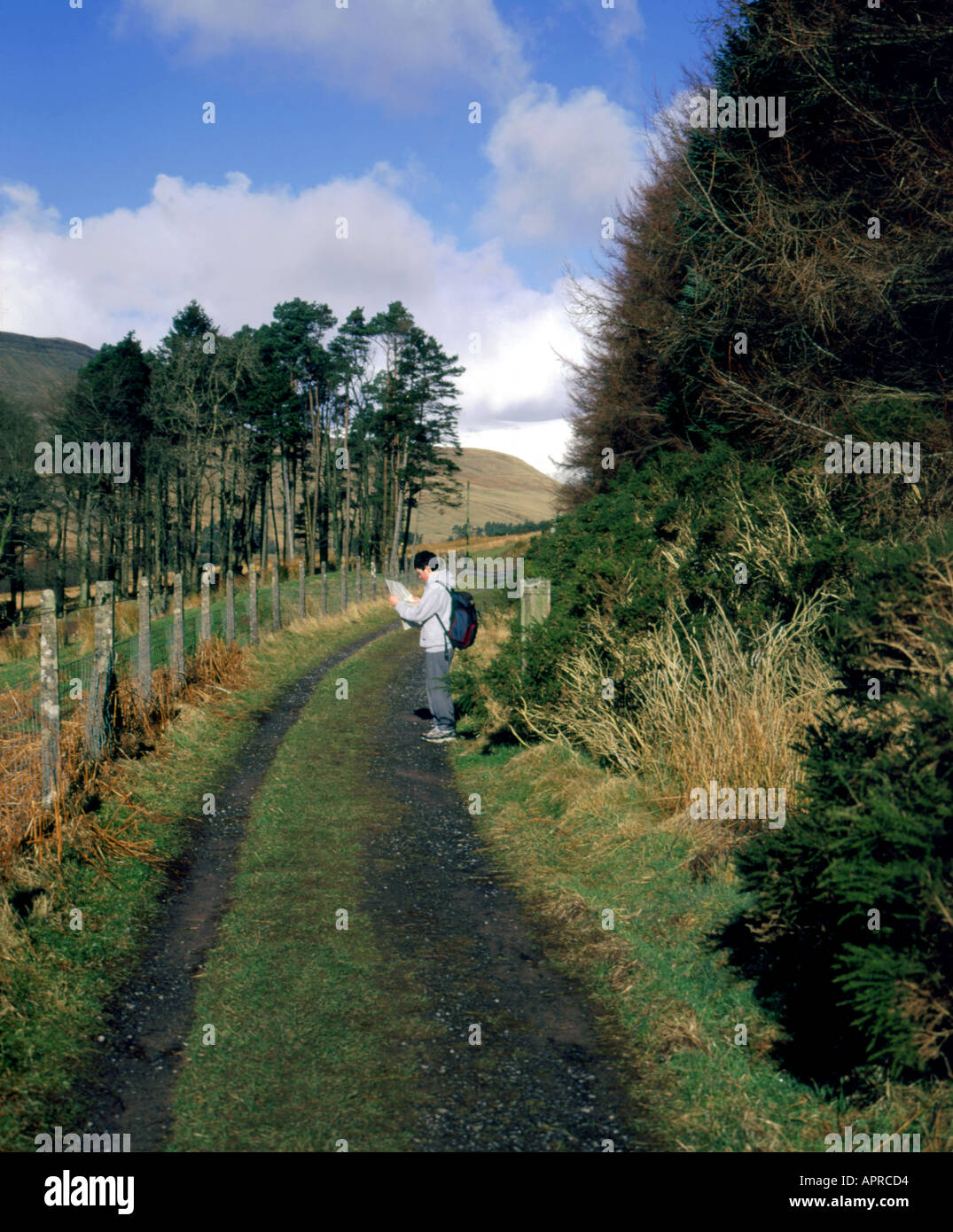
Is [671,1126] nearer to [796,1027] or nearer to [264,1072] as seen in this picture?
[796,1027]

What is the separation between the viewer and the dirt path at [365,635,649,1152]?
368 cm

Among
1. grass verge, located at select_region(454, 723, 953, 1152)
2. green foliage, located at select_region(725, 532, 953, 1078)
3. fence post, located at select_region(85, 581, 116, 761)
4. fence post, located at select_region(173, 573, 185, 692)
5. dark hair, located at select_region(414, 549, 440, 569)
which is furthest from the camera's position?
fence post, located at select_region(173, 573, 185, 692)

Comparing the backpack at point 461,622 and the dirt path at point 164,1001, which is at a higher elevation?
the backpack at point 461,622

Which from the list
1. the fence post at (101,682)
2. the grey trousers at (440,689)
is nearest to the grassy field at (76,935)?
the fence post at (101,682)

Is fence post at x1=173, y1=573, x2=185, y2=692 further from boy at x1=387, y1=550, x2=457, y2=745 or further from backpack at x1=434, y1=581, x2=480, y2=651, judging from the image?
backpack at x1=434, y1=581, x2=480, y2=651

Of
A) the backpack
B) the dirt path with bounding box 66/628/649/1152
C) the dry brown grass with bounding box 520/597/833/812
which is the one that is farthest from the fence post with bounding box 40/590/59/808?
the backpack

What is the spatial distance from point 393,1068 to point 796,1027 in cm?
179

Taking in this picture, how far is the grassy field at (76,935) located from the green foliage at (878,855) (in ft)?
9.97

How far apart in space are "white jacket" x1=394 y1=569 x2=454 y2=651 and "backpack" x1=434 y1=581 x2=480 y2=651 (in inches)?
5.8

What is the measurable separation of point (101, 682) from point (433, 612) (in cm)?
408

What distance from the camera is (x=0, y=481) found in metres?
46.2

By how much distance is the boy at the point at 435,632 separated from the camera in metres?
11.2

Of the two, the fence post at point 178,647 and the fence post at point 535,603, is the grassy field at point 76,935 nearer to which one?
the fence post at point 178,647
